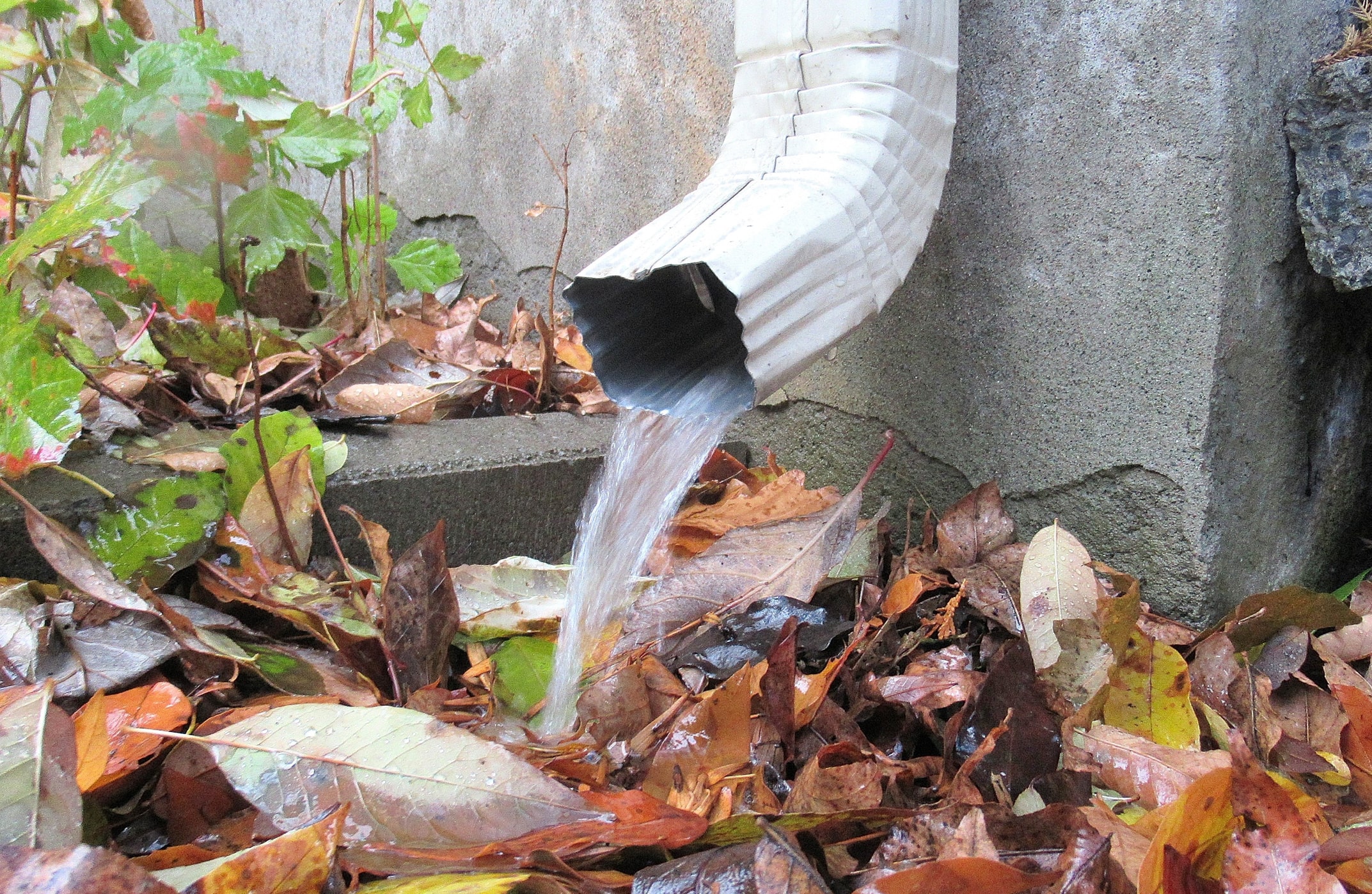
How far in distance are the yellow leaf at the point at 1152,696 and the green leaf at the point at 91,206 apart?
4.18 ft

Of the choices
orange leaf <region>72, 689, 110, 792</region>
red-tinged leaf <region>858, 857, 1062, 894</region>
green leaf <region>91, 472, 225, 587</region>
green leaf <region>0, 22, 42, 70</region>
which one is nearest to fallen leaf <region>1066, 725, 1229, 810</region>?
red-tinged leaf <region>858, 857, 1062, 894</region>

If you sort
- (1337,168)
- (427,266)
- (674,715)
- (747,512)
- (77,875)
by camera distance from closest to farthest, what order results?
(77,875)
(674,715)
(1337,168)
(747,512)
(427,266)

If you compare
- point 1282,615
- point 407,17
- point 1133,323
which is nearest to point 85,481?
point 407,17

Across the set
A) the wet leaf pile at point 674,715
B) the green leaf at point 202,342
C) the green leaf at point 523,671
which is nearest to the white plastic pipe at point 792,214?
the wet leaf pile at point 674,715

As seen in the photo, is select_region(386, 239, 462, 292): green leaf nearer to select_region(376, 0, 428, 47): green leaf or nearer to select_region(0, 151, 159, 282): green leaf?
select_region(376, 0, 428, 47): green leaf

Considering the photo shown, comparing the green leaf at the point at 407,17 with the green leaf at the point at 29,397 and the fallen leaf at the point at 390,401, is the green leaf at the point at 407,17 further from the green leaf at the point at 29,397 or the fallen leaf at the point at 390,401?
the green leaf at the point at 29,397

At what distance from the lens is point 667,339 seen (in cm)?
157

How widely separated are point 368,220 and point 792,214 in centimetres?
139

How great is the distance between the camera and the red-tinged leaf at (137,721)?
94cm

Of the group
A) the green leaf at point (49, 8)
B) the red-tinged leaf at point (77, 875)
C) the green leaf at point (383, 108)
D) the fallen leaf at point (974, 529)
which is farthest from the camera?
the green leaf at point (383, 108)

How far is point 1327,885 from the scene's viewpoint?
0.72 metres

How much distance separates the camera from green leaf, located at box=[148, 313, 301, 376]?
1.79 m

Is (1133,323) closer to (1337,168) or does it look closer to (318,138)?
(1337,168)

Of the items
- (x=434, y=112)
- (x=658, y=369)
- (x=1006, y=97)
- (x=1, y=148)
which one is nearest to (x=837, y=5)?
(x=1006, y=97)
